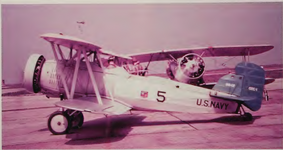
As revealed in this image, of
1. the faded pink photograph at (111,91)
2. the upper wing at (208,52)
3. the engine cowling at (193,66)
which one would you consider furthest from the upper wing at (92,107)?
the upper wing at (208,52)

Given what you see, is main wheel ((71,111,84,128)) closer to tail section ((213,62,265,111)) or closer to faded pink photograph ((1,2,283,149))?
faded pink photograph ((1,2,283,149))

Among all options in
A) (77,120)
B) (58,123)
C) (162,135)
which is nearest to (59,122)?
(58,123)

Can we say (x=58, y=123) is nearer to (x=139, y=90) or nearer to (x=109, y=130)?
(x=109, y=130)

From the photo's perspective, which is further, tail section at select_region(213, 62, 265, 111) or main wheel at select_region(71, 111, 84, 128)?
main wheel at select_region(71, 111, 84, 128)

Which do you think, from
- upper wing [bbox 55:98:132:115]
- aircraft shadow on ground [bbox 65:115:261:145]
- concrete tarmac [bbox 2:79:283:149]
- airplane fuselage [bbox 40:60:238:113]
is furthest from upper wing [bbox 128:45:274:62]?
upper wing [bbox 55:98:132:115]

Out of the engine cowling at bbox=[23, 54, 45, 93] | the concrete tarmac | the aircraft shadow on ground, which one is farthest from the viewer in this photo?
the engine cowling at bbox=[23, 54, 45, 93]

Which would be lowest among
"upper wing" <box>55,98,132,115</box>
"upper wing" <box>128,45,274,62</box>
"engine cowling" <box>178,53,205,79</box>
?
"upper wing" <box>55,98,132,115</box>
